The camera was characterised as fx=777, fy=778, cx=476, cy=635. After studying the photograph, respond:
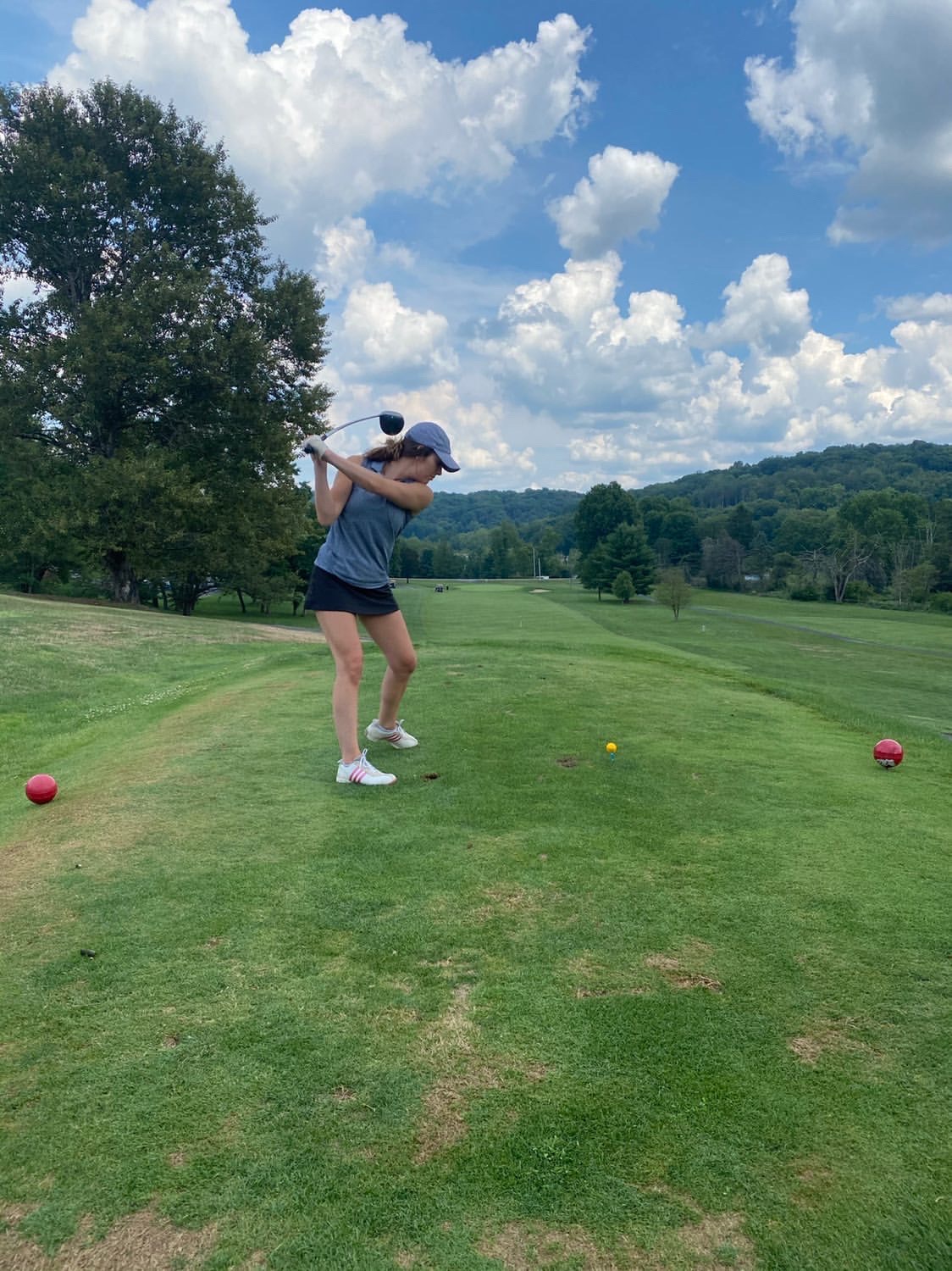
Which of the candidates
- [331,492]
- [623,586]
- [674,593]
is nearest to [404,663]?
[331,492]

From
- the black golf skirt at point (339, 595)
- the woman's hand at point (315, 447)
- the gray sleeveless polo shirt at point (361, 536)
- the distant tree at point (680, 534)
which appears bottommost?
the black golf skirt at point (339, 595)

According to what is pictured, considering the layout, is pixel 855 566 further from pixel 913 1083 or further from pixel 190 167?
pixel 913 1083

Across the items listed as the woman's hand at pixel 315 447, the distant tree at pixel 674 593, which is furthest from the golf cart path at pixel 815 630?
the woman's hand at pixel 315 447

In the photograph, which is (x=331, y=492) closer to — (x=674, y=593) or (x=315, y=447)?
(x=315, y=447)

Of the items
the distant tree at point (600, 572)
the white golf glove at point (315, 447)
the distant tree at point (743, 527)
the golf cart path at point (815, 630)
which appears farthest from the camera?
the distant tree at point (743, 527)

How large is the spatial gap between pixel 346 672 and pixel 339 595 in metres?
0.59

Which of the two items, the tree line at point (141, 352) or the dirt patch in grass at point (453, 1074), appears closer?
the dirt patch in grass at point (453, 1074)

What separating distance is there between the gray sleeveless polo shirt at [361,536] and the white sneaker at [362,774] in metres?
1.34

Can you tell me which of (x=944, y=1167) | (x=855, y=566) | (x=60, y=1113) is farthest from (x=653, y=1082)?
(x=855, y=566)

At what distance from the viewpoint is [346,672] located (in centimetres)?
580

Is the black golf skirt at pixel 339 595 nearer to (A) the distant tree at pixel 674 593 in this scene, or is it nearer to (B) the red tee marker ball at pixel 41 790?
(B) the red tee marker ball at pixel 41 790

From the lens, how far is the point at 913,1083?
2.47 metres

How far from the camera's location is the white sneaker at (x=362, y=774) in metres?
5.58

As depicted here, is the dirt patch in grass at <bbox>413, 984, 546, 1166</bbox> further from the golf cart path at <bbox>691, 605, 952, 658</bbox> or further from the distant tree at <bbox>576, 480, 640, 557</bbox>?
the distant tree at <bbox>576, 480, 640, 557</bbox>
